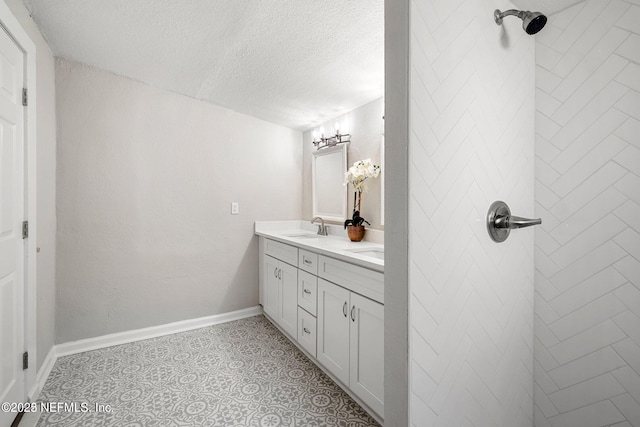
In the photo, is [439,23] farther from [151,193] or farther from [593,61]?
[151,193]

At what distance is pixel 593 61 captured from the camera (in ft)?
3.55

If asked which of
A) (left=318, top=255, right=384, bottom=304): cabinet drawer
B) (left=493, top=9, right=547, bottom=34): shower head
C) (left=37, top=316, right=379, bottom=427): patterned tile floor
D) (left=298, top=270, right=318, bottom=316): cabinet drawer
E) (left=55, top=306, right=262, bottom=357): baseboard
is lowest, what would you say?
(left=37, top=316, right=379, bottom=427): patterned tile floor

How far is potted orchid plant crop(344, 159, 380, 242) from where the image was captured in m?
2.29

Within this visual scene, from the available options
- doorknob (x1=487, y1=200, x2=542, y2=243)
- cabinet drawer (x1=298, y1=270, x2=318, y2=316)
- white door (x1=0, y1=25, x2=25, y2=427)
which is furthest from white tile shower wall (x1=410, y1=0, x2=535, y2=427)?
white door (x1=0, y1=25, x2=25, y2=427)

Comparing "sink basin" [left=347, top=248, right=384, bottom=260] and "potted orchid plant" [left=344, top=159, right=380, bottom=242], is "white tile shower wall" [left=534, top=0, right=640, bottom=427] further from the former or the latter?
"potted orchid plant" [left=344, top=159, right=380, bottom=242]

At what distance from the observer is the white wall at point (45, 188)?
181 cm

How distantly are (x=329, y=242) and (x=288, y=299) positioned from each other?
23.3 inches

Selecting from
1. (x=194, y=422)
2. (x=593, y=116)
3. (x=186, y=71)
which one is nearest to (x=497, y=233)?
(x=593, y=116)

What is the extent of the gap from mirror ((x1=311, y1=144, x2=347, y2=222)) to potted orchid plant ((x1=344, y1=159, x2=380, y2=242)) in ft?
0.89

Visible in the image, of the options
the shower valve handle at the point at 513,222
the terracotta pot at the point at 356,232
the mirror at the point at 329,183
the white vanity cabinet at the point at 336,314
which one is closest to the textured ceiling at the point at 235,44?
the mirror at the point at 329,183

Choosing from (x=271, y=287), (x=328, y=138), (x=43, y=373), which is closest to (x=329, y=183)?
(x=328, y=138)

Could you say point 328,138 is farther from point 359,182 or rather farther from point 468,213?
point 468,213

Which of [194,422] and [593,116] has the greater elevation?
[593,116]

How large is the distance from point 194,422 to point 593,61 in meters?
2.45
